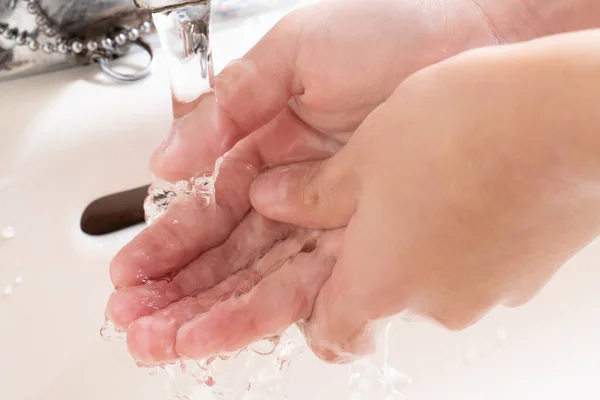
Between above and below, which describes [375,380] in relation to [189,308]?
below

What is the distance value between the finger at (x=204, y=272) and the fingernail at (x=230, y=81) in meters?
0.11

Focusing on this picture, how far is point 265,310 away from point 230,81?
18 cm

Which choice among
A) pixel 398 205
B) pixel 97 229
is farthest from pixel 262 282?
pixel 97 229

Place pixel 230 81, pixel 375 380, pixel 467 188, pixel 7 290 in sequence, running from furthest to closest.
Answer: pixel 375 380
pixel 7 290
pixel 230 81
pixel 467 188

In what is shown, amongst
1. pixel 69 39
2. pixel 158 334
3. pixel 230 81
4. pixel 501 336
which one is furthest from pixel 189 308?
pixel 501 336

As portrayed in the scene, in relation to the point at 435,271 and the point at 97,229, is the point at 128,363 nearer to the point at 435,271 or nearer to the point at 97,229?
the point at 97,229

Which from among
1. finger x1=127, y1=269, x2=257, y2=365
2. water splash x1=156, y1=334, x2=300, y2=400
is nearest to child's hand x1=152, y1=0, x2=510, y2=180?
finger x1=127, y1=269, x2=257, y2=365

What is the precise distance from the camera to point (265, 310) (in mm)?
462

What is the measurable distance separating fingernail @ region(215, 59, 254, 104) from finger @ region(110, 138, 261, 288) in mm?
71

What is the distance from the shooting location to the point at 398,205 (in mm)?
401

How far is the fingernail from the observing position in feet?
1.57

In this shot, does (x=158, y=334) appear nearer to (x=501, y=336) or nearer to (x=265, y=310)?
(x=265, y=310)

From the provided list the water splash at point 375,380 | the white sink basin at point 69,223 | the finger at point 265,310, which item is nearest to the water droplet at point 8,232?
the white sink basin at point 69,223

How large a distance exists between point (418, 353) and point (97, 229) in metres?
0.39
